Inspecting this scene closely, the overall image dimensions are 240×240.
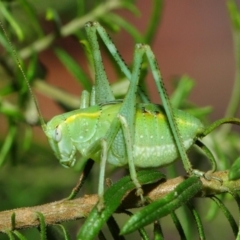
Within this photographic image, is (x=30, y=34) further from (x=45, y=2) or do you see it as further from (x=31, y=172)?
(x=31, y=172)

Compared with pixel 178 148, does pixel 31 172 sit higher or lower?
higher

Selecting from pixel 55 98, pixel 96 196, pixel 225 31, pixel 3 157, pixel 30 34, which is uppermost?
pixel 225 31

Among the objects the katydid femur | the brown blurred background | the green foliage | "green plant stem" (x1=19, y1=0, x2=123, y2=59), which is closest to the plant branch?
the green foliage

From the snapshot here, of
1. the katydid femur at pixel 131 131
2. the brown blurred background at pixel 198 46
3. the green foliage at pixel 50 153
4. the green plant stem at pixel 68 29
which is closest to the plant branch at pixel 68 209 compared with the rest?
the green foliage at pixel 50 153

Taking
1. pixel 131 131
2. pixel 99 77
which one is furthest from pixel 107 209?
pixel 99 77

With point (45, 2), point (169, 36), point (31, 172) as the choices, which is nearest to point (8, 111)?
point (31, 172)

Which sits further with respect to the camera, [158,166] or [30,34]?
[30,34]

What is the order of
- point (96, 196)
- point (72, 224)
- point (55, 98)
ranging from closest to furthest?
1. point (96, 196)
2. point (55, 98)
3. point (72, 224)

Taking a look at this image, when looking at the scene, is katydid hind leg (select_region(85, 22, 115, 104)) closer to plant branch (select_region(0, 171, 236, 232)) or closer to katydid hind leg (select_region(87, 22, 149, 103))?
katydid hind leg (select_region(87, 22, 149, 103))
